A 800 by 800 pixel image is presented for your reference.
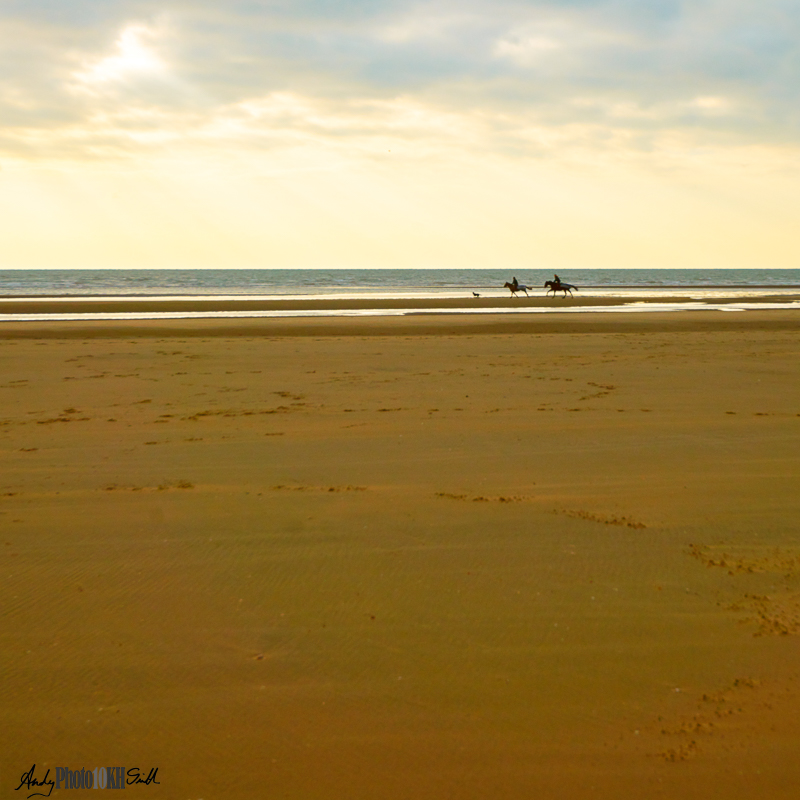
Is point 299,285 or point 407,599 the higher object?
point 299,285

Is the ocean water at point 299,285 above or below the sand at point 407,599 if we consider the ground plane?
above

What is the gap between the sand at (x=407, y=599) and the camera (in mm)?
3021

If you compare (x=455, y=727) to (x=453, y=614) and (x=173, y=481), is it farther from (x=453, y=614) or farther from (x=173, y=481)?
(x=173, y=481)

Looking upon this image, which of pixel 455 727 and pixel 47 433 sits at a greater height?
pixel 47 433

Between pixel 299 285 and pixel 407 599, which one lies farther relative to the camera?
pixel 299 285

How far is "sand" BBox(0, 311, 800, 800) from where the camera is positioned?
302 cm

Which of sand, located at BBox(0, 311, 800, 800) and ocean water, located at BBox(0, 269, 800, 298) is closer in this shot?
sand, located at BBox(0, 311, 800, 800)

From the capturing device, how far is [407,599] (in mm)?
4324

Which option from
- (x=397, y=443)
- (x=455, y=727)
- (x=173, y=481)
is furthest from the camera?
(x=397, y=443)

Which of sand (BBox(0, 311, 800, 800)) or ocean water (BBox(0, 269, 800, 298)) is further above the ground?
ocean water (BBox(0, 269, 800, 298))

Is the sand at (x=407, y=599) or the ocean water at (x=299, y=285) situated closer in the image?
the sand at (x=407, y=599)

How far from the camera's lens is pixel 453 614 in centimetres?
414

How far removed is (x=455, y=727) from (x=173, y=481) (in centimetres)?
421

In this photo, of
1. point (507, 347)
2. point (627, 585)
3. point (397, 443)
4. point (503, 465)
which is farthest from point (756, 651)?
point (507, 347)
